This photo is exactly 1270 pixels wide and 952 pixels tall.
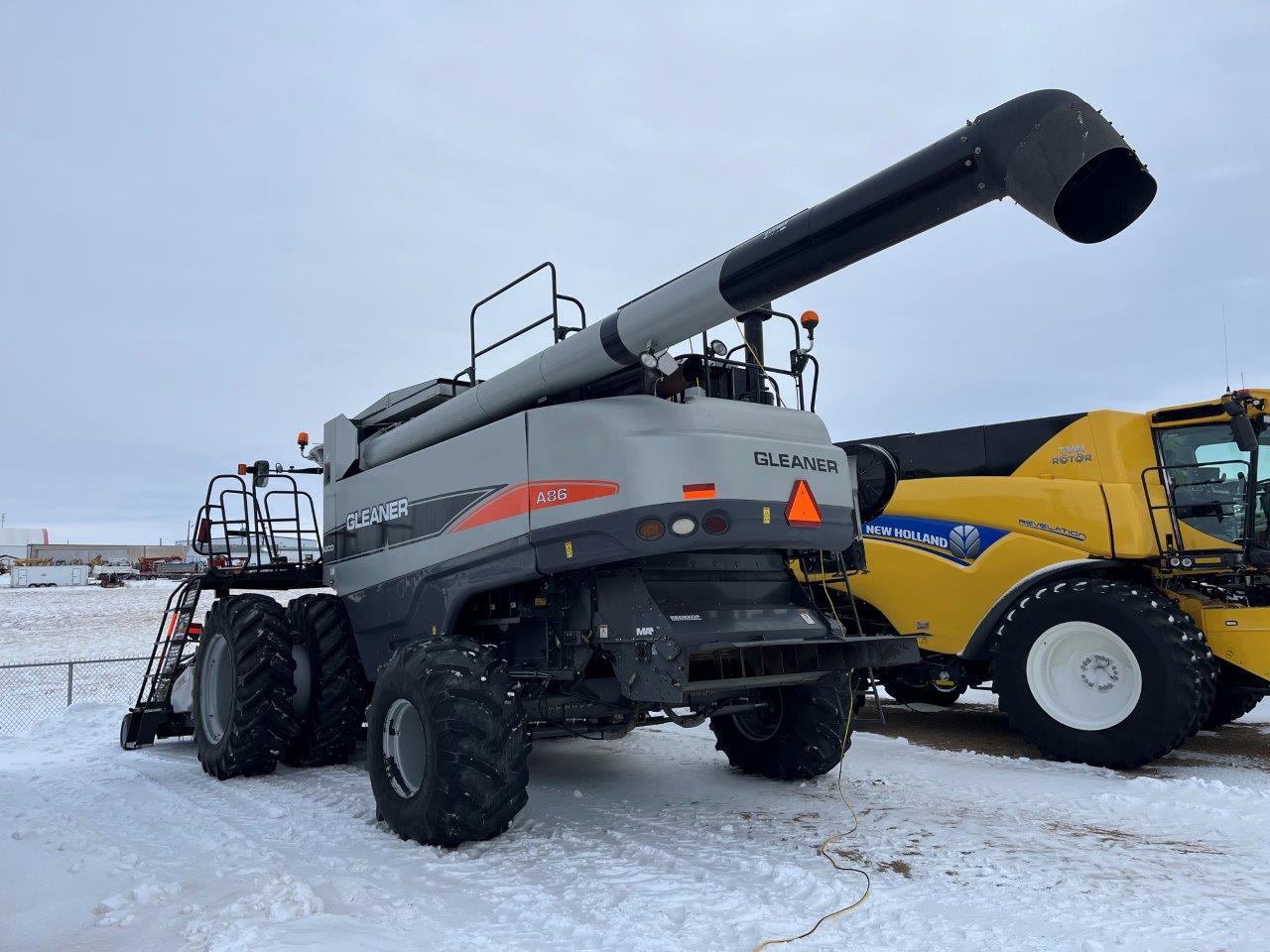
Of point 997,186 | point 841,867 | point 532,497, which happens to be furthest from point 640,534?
point 997,186

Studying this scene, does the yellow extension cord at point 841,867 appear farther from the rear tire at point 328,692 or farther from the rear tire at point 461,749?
the rear tire at point 328,692

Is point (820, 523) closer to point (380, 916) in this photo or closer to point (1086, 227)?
point (1086, 227)

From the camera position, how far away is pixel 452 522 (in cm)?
629

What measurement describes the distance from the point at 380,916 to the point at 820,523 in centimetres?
319

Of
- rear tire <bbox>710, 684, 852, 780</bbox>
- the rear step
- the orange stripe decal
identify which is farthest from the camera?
the rear step

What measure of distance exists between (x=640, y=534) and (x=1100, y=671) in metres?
4.79

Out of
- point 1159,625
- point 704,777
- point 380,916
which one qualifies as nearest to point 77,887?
point 380,916

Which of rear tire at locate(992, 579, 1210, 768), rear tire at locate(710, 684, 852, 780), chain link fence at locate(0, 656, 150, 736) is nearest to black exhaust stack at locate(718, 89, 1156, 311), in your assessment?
rear tire at locate(710, 684, 852, 780)

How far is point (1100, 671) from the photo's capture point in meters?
7.71

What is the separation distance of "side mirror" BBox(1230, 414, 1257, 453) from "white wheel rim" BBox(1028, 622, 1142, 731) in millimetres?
1826

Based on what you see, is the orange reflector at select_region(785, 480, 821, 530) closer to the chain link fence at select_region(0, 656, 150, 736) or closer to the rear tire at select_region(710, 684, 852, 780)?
the rear tire at select_region(710, 684, 852, 780)

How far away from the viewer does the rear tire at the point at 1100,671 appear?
718 centimetres

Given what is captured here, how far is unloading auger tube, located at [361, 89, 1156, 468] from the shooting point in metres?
3.77

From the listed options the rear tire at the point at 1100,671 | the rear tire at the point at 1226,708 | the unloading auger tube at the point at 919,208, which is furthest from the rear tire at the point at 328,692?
the rear tire at the point at 1226,708
